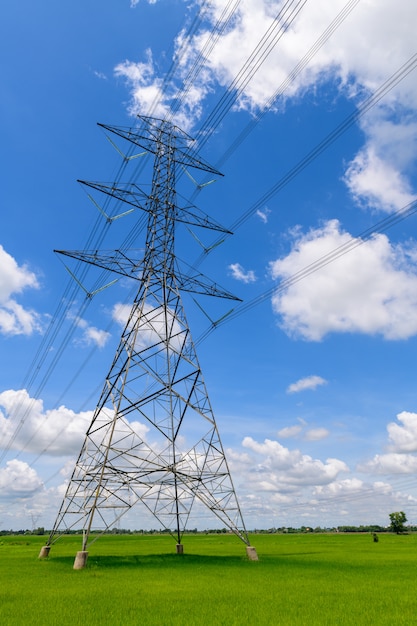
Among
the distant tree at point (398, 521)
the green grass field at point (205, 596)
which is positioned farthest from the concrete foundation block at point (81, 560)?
the distant tree at point (398, 521)

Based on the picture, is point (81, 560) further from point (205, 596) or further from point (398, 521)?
point (398, 521)

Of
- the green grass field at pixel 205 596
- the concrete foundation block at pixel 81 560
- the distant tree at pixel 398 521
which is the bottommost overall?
the green grass field at pixel 205 596

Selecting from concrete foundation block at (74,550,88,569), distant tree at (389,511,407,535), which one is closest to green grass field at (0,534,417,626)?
concrete foundation block at (74,550,88,569)

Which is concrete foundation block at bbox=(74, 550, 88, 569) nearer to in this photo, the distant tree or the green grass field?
the green grass field

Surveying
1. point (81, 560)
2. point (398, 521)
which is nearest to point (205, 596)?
point (81, 560)

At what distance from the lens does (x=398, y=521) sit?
563 feet

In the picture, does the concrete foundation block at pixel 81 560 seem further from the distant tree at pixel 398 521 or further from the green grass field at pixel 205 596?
the distant tree at pixel 398 521

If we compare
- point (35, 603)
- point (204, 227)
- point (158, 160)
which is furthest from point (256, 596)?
point (158, 160)

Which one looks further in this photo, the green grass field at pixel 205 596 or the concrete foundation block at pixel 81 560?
the concrete foundation block at pixel 81 560

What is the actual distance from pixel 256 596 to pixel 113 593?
6.07m

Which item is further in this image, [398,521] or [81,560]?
[398,521]

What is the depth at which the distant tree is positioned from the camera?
563 ft

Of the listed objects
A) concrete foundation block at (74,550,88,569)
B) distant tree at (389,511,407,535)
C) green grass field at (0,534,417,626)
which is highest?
distant tree at (389,511,407,535)

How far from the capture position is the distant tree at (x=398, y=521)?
17155 centimetres
